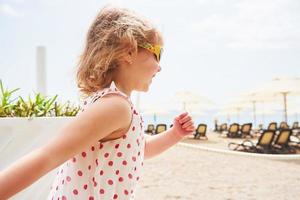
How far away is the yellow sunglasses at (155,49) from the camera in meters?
1.25

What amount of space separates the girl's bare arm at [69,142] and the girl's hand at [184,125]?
0.43 metres

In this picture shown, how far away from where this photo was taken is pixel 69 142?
958 mm

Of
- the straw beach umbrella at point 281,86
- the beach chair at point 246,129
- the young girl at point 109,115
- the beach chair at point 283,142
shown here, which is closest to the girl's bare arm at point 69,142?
the young girl at point 109,115

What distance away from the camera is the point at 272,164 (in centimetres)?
893

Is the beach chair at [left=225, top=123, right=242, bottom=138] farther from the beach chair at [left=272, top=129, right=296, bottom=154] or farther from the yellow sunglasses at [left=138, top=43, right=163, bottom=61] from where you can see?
the yellow sunglasses at [left=138, top=43, right=163, bottom=61]

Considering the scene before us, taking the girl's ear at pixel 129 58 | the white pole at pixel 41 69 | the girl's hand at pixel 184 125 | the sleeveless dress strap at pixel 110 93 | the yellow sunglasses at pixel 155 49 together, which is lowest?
the girl's hand at pixel 184 125

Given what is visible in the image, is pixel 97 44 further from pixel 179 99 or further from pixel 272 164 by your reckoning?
pixel 179 99

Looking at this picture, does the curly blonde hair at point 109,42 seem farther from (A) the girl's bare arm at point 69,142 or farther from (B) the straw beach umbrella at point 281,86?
(B) the straw beach umbrella at point 281,86

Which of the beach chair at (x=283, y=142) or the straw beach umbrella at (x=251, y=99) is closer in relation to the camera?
the beach chair at (x=283, y=142)

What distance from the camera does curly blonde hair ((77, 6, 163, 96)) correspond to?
1193 mm

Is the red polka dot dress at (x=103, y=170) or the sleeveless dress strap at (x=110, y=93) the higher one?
the sleeveless dress strap at (x=110, y=93)

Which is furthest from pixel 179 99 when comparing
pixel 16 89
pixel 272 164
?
pixel 16 89

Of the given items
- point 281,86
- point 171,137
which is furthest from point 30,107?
point 281,86

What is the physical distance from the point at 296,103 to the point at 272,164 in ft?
50.7
